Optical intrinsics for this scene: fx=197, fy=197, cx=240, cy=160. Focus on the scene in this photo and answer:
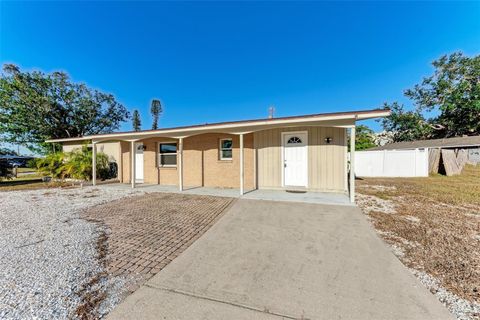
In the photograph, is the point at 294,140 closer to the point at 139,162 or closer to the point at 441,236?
the point at 441,236

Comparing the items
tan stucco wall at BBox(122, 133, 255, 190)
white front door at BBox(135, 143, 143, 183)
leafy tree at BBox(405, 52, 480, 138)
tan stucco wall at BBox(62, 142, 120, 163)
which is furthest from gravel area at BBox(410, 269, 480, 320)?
leafy tree at BBox(405, 52, 480, 138)

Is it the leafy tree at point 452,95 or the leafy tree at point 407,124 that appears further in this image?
the leafy tree at point 407,124

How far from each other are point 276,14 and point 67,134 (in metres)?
21.9

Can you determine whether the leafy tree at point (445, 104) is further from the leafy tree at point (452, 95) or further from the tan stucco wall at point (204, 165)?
the tan stucco wall at point (204, 165)

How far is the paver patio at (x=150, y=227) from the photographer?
278cm

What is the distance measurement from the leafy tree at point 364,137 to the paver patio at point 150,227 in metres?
27.8

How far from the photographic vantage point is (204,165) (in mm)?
9227

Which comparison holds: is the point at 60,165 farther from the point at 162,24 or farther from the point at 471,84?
the point at 471,84

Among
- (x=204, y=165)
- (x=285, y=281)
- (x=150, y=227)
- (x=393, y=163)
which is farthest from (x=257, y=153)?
(x=393, y=163)

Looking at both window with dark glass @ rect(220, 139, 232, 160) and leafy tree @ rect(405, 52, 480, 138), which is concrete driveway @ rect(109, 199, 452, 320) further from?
leafy tree @ rect(405, 52, 480, 138)

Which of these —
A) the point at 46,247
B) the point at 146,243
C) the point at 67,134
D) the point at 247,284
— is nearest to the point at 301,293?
the point at 247,284

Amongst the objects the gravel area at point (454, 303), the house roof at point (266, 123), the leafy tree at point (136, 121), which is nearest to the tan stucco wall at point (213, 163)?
the house roof at point (266, 123)

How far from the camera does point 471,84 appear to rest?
2177 centimetres

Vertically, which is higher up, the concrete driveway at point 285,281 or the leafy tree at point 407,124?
the leafy tree at point 407,124
